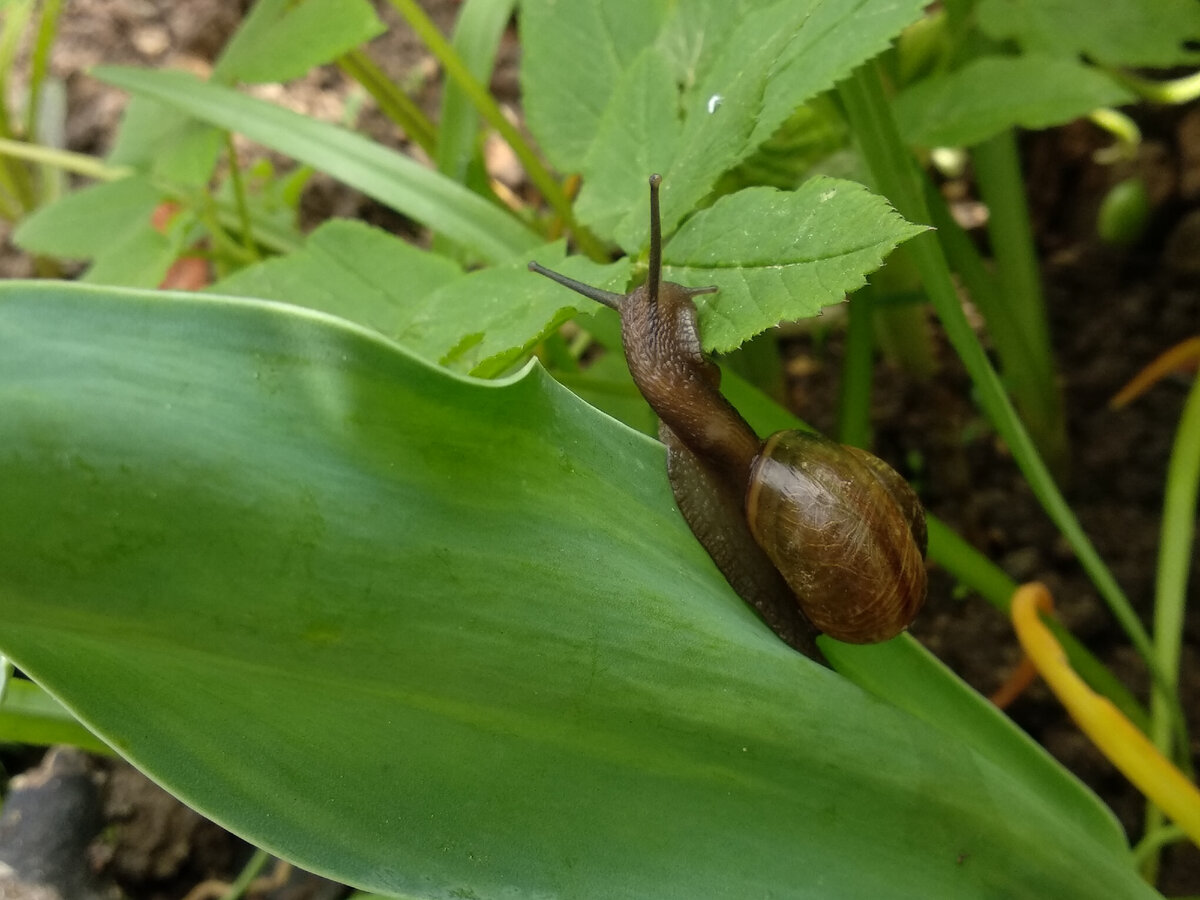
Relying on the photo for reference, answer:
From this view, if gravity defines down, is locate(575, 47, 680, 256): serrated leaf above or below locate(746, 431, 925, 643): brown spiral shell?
above

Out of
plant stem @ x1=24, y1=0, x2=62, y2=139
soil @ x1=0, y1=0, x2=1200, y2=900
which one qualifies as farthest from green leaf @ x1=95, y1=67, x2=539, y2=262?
soil @ x1=0, y1=0, x2=1200, y2=900

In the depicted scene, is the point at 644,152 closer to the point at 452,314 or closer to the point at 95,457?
the point at 452,314

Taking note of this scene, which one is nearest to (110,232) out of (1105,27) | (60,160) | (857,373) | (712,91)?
(60,160)

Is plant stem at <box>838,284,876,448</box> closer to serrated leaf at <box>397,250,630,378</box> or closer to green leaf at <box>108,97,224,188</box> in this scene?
serrated leaf at <box>397,250,630,378</box>

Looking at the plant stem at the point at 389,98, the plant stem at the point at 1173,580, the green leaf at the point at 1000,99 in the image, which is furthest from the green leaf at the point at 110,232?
the plant stem at the point at 1173,580

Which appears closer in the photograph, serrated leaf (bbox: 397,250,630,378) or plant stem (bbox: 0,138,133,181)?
serrated leaf (bbox: 397,250,630,378)

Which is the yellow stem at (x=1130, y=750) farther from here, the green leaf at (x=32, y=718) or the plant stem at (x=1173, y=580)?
the green leaf at (x=32, y=718)

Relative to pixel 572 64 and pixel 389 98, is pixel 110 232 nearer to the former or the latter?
pixel 389 98

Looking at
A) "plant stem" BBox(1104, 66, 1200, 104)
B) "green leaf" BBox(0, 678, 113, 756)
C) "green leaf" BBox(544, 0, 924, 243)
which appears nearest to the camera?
"green leaf" BBox(544, 0, 924, 243)
